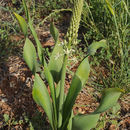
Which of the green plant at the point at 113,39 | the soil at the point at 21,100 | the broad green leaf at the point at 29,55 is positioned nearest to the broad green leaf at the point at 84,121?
the broad green leaf at the point at 29,55

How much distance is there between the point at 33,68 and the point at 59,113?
31 centimetres

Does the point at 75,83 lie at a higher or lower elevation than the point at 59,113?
higher

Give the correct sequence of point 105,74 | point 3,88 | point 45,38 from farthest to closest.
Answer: point 45,38 → point 105,74 → point 3,88

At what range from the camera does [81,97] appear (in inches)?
76.0

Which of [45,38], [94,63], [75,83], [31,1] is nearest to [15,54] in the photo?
[45,38]

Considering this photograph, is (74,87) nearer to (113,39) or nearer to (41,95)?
(41,95)

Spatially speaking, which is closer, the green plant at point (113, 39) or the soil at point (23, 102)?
the soil at point (23, 102)

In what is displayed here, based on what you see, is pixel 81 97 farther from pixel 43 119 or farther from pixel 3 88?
pixel 3 88

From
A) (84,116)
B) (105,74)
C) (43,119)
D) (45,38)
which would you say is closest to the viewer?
(84,116)

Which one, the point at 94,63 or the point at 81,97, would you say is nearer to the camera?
the point at 81,97

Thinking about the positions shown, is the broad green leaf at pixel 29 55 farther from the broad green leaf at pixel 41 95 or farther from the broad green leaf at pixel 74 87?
the broad green leaf at pixel 74 87

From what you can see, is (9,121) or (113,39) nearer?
(9,121)

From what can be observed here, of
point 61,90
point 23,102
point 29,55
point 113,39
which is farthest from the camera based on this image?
point 113,39

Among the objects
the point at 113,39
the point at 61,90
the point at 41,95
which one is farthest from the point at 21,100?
the point at 113,39
